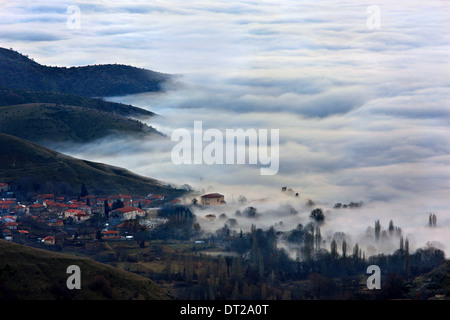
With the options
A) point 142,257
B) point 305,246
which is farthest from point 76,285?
point 305,246

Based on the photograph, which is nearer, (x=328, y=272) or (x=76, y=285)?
(x=76, y=285)
